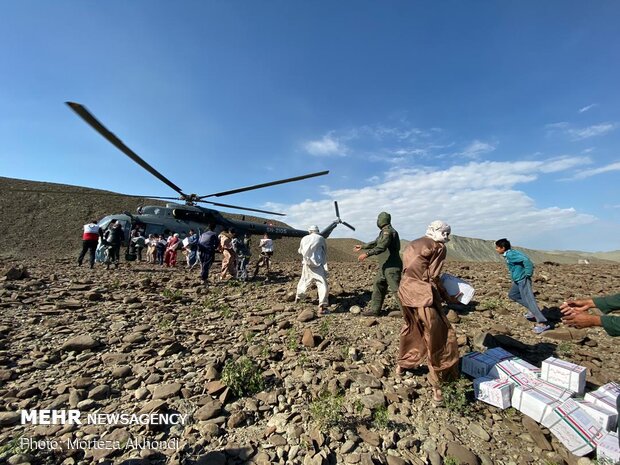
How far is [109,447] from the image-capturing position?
276 centimetres

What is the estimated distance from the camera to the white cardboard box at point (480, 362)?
148 inches

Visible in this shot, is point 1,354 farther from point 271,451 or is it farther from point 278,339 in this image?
point 271,451

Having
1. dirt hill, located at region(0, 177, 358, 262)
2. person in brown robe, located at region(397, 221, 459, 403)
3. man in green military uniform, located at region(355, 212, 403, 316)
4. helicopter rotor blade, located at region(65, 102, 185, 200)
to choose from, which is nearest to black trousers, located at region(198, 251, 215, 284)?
helicopter rotor blade, located at region(65, 102, 185, 200)

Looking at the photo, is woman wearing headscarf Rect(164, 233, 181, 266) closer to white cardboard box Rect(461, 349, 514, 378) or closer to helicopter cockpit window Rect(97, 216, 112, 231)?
helicopter cockpit window Rect(97, 216, 112, 231)

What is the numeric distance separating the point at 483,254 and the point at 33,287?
35.1m

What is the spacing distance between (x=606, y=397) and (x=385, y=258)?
359 cm

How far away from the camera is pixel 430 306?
3.62m

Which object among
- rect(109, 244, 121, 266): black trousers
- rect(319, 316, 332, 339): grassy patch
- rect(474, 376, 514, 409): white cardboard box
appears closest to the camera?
rect(474, 376, 514, 409): white cardboard box

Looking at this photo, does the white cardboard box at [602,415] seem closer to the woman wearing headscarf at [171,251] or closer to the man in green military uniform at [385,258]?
the man in green military uniform at [385,258]

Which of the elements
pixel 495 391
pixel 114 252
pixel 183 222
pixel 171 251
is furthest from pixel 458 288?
pixel 183 222

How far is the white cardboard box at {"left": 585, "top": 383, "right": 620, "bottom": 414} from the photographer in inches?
116

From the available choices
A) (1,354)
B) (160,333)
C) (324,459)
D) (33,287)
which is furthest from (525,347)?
(33,287)

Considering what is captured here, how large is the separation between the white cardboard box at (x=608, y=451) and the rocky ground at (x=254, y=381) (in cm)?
34

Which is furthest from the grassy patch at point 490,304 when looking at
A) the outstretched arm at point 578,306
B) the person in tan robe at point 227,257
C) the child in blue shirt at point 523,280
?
the person in tan robe at point 227,257
